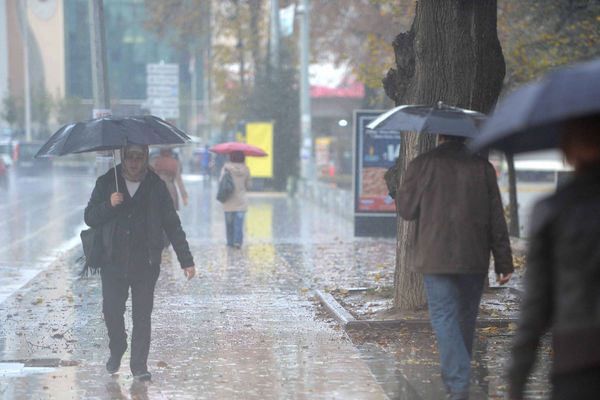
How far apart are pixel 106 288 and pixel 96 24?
8237 mm

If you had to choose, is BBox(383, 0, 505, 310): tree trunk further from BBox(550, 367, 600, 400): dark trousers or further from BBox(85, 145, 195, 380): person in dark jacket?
BBox(550, 367, 600, 400): dark trousers

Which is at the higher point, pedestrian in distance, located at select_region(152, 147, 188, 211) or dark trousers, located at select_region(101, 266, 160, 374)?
pedestrian in distance, located at select_region(152, 147, 188, 211)

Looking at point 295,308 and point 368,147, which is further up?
point 368,147

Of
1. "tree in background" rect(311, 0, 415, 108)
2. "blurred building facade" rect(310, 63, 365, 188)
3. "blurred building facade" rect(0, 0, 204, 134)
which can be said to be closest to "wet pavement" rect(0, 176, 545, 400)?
"tree in background" rect(311, 0, 415, 108)

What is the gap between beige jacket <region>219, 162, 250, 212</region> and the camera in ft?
57.4

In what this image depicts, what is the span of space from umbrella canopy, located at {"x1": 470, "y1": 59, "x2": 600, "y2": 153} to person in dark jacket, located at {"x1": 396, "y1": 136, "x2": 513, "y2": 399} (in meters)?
2.20

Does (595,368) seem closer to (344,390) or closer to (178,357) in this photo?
(344,390)

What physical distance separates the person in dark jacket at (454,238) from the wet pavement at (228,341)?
2.62 feet

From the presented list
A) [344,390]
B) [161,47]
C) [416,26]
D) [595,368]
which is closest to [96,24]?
[416,26]

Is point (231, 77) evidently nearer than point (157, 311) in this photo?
No

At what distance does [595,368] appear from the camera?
3527 mm

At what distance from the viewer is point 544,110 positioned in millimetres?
3535

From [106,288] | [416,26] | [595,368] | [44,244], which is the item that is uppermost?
[416,26]

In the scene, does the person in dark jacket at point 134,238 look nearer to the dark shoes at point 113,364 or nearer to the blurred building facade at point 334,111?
the dark shoes at point 113,364
